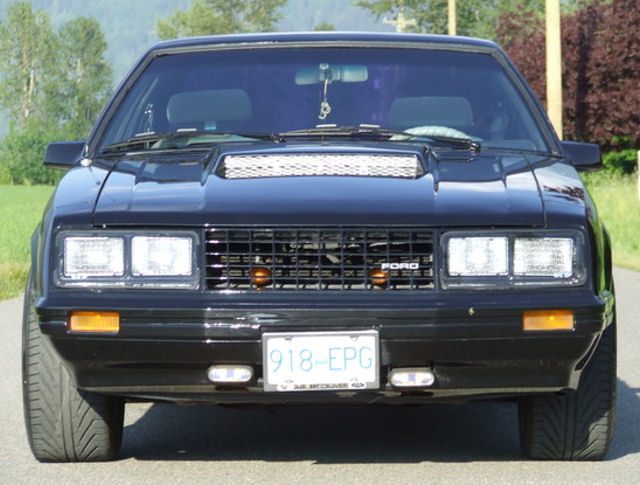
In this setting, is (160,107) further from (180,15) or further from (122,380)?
(180,15)

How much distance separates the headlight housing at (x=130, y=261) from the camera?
512 centimetres

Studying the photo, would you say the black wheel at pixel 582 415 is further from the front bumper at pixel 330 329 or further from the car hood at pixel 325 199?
the car hood at pixel 325 199

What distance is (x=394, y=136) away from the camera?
616 cm

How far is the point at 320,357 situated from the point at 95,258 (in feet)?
2.47

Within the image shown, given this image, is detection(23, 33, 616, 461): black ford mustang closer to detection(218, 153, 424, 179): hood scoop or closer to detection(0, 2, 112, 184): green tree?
detection(218, 153, 424, 179): hood scoop

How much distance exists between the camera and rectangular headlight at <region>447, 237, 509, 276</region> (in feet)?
16.8

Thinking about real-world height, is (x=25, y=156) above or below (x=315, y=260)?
below

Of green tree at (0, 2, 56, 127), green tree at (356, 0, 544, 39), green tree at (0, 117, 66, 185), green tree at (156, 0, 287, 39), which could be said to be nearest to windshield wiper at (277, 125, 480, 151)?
green tree at (356, 0, 544, 39)

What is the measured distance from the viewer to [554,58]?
2603cm

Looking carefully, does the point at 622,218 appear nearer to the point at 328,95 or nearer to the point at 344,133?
the point at 328,95

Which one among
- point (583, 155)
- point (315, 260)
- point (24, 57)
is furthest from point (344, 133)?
point (24, 57)

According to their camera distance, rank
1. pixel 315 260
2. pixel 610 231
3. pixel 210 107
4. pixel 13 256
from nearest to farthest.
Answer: pixel 315 260, pixel 210 107, pixel 13 256, pixel 610 231

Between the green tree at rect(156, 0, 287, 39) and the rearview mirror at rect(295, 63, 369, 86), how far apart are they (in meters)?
114

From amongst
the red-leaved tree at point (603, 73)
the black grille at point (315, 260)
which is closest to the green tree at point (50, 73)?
the red-leaved tree at point (603, 73)
